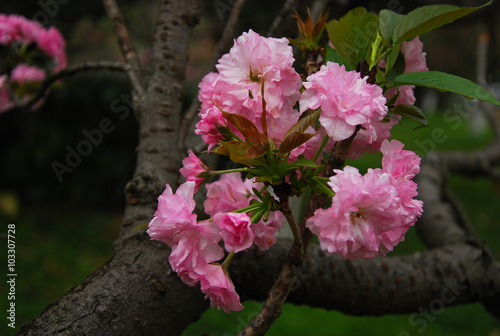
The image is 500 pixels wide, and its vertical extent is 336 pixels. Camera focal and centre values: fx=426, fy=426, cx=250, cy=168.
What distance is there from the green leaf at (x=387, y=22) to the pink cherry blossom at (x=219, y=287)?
55cm

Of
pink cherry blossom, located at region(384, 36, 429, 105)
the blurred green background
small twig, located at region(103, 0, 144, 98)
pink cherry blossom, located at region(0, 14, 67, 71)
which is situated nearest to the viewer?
pink cherry blossom, located at region(384, 36, 429, 105)

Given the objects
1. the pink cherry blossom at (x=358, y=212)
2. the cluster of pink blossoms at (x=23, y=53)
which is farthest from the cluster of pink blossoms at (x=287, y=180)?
the cluster of pink blossoms at (x=23, y=53)

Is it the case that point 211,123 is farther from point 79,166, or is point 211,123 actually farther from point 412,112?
point 79,166

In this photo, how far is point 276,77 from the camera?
2.46 ft

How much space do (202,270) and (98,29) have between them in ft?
20.2

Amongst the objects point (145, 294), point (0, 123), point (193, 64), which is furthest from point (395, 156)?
point (193, 64)

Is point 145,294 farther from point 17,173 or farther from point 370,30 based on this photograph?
point 17,173

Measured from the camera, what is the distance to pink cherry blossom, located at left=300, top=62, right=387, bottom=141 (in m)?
0.69

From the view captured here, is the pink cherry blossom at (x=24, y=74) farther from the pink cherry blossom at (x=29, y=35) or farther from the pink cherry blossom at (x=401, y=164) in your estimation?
the pink cherry blossom at (x=401, y=164)

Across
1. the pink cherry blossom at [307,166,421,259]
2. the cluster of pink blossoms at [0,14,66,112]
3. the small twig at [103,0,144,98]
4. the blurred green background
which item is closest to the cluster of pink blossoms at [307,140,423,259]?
the pink cherry blossom at [307,166,421,259]

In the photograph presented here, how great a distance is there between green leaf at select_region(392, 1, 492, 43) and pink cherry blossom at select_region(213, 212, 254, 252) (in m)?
Answer: 0.44

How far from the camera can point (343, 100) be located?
0.69 m

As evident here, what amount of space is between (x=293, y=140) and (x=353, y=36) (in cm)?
27

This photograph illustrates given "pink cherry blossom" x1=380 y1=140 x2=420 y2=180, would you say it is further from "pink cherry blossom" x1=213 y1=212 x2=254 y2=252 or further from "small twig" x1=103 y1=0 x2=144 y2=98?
"small twig" x1=103 y1=0 x2=144 y2=98
